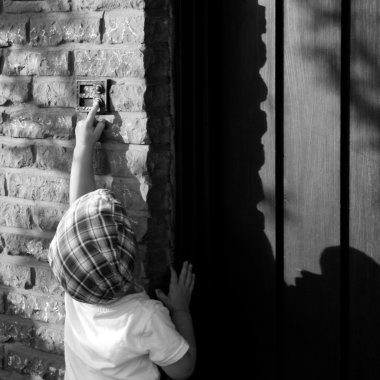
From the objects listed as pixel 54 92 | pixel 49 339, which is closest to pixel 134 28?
pixel 54 92

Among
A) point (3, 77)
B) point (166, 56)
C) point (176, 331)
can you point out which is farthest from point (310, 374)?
point (3, 77)

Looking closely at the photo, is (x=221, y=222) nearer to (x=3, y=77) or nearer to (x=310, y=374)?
(x=310, y=374)

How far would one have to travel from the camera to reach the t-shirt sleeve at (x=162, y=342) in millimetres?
2490

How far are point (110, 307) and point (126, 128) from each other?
61cm

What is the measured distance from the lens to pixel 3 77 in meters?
3.00

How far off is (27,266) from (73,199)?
42 centimetres

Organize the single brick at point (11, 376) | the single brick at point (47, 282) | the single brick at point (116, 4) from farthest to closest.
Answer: the single brick at point (11, 376)
the single brick at point (47, 282)
the single brick at point (116, 4)

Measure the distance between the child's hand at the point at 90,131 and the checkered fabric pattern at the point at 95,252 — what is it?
1.00ft

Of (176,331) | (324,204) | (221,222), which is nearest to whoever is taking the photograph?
(176,331)

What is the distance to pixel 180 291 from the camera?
109 inches

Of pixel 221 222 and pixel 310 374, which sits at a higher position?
pixel 221 222

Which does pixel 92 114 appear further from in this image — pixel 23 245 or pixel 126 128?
pixel 23 245

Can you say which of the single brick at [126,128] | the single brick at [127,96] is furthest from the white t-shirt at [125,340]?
the single brick at [127,96]

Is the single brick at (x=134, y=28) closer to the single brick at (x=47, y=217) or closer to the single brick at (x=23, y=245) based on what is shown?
the single brick at (x=47, y=217)
